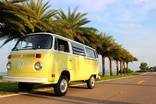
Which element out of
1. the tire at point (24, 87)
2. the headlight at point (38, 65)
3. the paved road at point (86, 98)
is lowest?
the paved road at point (86, 98)

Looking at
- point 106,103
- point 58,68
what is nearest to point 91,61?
point 58,68

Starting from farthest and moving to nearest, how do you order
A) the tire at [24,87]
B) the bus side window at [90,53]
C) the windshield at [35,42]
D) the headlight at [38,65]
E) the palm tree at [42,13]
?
the palm tree at [42,13] < the bus side window at [90,53] < the tire at [24,87] < the windshield at [35,42] < the headlight at [38,65]

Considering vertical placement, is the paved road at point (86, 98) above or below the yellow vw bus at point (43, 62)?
below

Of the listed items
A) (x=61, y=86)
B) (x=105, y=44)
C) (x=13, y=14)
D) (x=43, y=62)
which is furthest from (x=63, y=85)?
(x=105, y=44)

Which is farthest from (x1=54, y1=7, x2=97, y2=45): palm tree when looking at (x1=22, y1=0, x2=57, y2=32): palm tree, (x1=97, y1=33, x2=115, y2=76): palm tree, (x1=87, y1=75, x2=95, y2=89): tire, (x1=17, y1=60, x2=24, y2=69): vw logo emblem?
(x1=17, y1=60, x2=24, y2=69): vw logo emblem

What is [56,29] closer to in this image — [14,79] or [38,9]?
[38,9]

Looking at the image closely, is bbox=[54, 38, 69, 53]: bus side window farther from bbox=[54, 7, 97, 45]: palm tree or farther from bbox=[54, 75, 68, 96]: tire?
bbox=[54, 7, 97, 45]: palm tree

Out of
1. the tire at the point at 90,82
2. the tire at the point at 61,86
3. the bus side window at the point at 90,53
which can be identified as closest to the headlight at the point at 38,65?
the tire at the point at 61,86

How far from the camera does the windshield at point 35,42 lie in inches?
333

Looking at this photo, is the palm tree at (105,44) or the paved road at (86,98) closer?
the paved road at (86,98)

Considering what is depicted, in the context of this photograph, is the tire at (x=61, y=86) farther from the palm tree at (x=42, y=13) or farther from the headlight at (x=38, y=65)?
the palm tree at (x=42, y=13)

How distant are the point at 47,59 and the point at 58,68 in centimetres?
74

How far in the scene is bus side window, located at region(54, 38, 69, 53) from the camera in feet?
28.7

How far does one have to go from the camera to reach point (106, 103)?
296 inches
